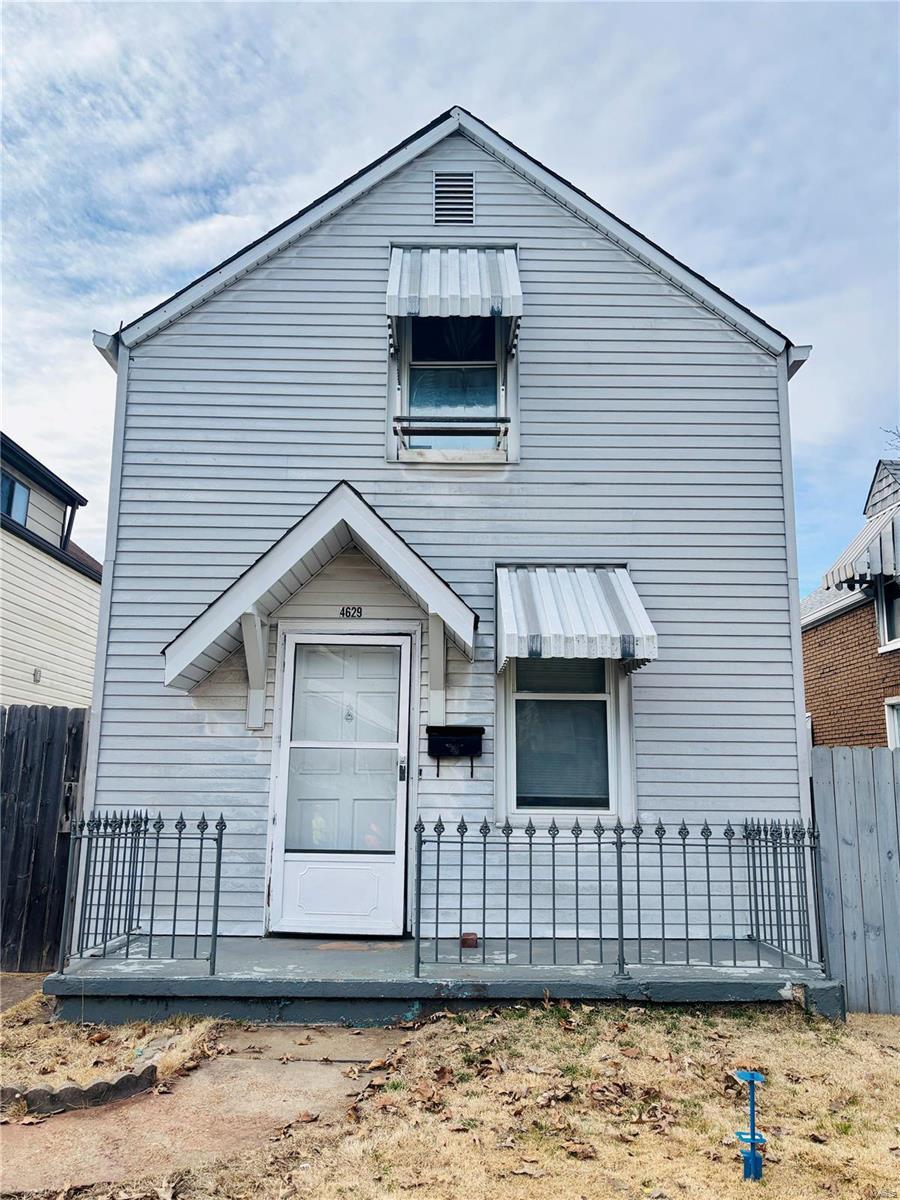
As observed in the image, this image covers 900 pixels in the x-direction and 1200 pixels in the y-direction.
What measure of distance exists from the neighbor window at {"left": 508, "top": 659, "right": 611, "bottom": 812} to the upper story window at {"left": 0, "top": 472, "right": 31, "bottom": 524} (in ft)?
35.5

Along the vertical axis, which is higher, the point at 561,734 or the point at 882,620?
the point at 882,620

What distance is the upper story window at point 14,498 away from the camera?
46.7ft

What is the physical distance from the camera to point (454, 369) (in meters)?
8.07

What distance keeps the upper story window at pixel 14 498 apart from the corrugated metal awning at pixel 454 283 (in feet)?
31.2

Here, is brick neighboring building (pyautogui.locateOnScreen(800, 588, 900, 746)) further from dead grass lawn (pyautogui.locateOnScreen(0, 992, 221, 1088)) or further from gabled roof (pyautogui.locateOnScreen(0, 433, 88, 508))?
gabled roof (pyautogui.locateOnScreen(0, 433, 88, 508))

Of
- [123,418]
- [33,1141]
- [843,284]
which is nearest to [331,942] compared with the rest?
[33,1141]

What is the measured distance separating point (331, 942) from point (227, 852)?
1.18 m

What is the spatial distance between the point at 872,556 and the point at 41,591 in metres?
14.2

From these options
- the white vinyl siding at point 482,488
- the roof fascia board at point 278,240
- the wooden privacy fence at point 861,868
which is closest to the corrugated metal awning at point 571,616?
the white vinyl siding at point 482,488

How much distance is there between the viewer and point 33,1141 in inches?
156

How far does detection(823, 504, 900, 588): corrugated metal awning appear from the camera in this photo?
12.3m

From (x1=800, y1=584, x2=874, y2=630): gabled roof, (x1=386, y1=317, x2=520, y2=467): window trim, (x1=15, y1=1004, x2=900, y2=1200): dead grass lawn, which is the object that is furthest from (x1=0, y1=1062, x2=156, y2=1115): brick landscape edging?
(x1=800, y1=584, x2=874, y2=630): gabled roof

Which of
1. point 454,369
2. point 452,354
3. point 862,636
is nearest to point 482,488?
point 454,369

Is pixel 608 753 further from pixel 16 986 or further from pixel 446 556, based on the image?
pixel 16 986
